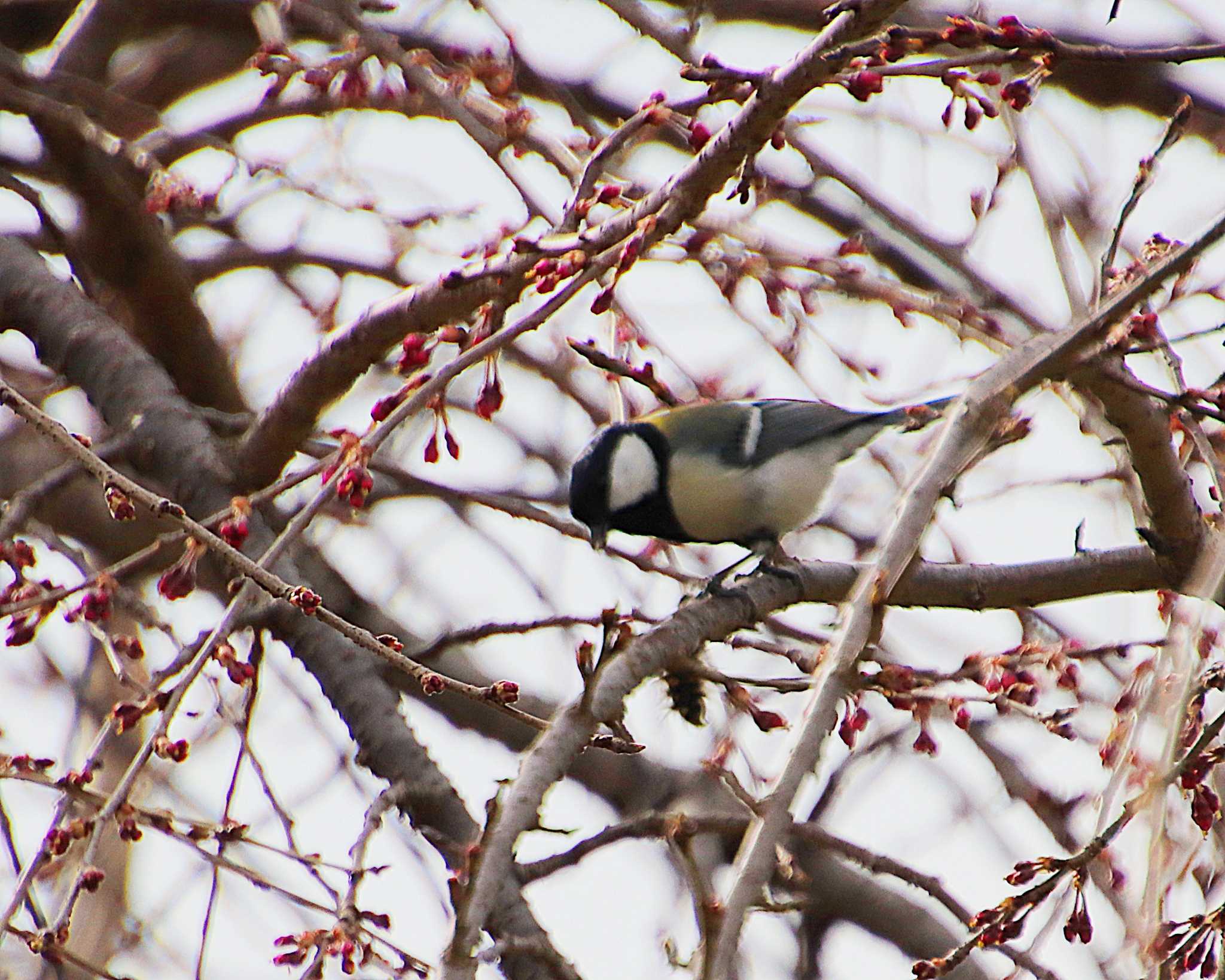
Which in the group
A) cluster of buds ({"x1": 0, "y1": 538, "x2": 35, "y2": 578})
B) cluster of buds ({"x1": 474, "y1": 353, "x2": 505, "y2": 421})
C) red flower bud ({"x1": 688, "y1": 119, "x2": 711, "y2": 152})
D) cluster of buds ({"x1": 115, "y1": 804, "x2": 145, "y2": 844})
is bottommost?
cluster of buds ({"x1": 115, "y1": 804, "x2": 145, "y2": 844})

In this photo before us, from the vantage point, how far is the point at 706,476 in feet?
11.6

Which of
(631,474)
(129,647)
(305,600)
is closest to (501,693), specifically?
(305,600)

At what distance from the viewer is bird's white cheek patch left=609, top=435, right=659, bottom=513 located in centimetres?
342

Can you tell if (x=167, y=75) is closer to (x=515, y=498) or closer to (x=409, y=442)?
(x=409, y=442)

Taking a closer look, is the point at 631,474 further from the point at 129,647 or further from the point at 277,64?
the point at 129,647

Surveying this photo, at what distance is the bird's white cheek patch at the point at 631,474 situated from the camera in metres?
3.42

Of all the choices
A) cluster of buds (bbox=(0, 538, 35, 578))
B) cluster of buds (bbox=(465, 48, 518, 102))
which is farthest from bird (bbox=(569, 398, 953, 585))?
cluster of buds (bbox=(0, 538, 35, 578))

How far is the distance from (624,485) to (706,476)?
0.21m

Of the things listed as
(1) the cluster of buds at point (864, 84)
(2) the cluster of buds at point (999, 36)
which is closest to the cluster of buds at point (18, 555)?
(1) the cluster of buds at point (864, 84)

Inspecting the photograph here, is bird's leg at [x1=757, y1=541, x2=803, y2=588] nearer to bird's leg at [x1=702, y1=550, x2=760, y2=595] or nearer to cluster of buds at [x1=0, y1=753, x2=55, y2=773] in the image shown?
bird's leg at [x1=702, y1=550, x2=760, y2=595]

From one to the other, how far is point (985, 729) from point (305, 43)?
2849mm

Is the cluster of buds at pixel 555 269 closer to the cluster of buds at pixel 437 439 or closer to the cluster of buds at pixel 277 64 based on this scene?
the cluster of buds at pixel 437 439

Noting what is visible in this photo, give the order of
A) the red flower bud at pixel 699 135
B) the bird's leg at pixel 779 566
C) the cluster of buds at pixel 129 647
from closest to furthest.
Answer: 1. the red flower bud at pixel 699 135
2. the cluster of buds at pixel 129 647
3. the bird's leg at pixel 779 566

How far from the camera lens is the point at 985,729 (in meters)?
3.99
